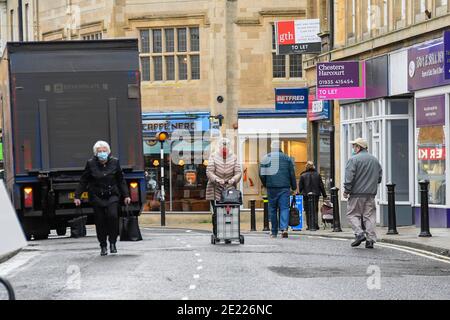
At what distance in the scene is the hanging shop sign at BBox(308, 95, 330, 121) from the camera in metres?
34.5

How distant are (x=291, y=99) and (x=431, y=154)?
26.1 ft

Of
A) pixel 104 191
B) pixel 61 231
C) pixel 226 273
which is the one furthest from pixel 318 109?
pixel 226 273

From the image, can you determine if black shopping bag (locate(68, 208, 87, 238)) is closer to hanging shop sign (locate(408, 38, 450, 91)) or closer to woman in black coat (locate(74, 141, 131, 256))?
woman in black coat (locate(74, 141, 131, 256))

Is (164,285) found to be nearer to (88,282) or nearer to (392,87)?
(88,282)

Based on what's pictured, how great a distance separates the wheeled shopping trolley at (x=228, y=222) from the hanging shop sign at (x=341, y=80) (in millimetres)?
10490

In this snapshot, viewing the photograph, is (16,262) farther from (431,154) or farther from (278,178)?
(431,154)

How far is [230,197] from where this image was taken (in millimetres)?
19516

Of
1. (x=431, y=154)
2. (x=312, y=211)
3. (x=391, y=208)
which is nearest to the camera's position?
(x=391, y=208)

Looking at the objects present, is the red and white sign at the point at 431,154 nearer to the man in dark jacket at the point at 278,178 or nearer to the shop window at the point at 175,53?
the man in dark jacket at the point at 278,178

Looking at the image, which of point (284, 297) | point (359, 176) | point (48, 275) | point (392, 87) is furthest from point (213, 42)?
point (284, 297)

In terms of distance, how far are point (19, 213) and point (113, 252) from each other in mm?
5607

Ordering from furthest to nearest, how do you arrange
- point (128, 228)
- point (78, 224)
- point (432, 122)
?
point (432, 122) < point (78, 224) < point (128, 228)

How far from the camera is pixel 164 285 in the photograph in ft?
42.2

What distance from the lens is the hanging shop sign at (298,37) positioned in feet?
109
